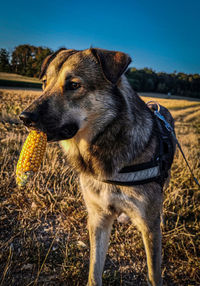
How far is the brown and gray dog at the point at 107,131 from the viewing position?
1885 millimetres

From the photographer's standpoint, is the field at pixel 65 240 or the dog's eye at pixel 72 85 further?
the field at pixel 65 240

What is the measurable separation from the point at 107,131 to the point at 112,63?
0.73m

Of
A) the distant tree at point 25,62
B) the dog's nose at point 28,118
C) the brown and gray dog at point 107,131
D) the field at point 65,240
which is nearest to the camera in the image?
the dog's nose at point 28,118

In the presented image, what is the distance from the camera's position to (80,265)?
238cm

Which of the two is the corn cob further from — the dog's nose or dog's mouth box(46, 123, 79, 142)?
the dog's nose

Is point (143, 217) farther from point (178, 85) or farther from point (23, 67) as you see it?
point (178, 85)

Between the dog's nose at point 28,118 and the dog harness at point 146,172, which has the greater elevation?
the dog's nose at point 28,118

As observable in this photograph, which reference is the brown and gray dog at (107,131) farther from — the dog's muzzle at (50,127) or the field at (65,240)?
the field at (65,240)

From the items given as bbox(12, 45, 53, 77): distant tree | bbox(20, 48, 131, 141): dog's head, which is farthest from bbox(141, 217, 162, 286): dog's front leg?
bbox(12, 45, 53, 77): distant tree

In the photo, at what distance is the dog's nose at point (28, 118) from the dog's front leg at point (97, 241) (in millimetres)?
1190

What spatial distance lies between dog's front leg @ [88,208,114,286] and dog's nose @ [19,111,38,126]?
119 cm

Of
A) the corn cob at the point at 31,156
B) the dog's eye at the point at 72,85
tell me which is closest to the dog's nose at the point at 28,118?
the corn cob at the point at 31,156

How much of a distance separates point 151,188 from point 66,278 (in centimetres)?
148

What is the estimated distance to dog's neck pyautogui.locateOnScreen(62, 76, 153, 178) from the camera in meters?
1.90
